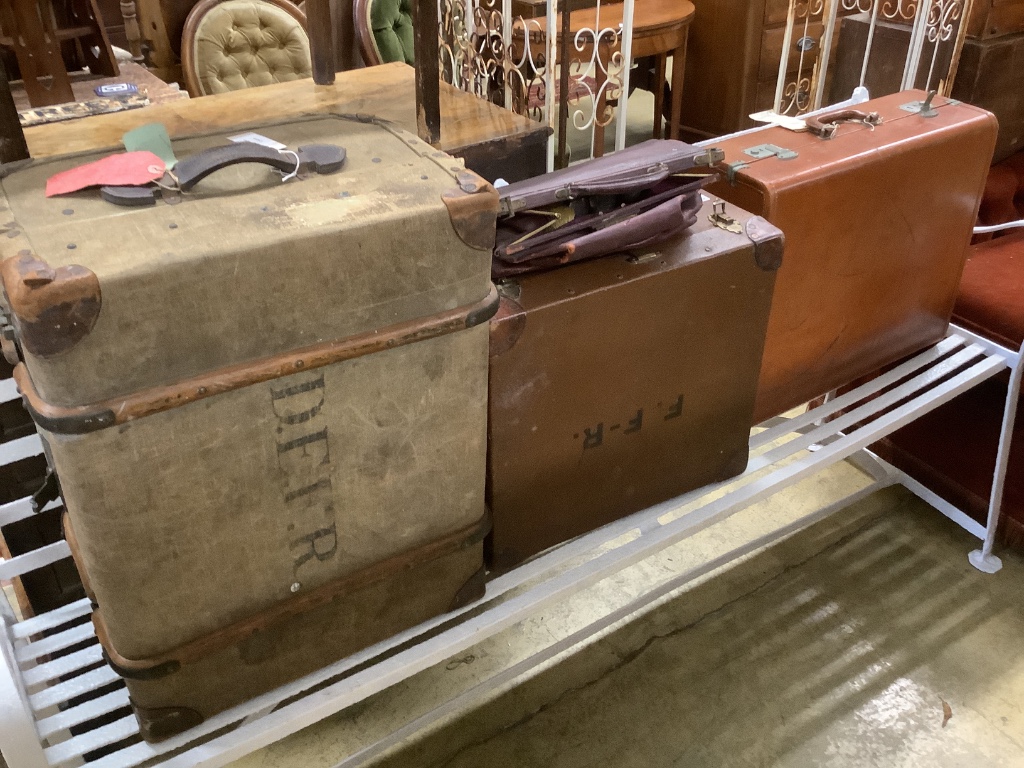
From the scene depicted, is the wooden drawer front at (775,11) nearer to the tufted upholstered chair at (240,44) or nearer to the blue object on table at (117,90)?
the tufted upholstered chair at (240,44)

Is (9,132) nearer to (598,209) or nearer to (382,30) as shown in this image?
(598,209)

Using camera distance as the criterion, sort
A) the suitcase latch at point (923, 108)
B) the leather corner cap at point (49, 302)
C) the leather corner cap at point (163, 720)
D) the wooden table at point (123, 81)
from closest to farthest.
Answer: the leather corner cap at point (49, 302), the leather corner cap at point (163, 720), the suitcase latch at point (923, 108), the wooden table at point (123, 81)

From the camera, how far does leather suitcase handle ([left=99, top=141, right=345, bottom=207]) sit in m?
0.79

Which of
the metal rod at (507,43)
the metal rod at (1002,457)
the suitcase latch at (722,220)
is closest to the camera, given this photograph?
the suitcase latch at (722,220)

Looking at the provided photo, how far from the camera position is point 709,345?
3.83 feet

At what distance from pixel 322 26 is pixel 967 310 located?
137cm

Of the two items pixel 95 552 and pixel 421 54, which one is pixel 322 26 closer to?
pixel 421 54

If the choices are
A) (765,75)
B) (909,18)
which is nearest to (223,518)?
(909,18)

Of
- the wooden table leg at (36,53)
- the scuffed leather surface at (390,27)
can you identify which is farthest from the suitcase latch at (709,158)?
the scuffed leather surface at (390,27)

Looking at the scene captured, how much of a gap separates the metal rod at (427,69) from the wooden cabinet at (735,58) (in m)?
2.55

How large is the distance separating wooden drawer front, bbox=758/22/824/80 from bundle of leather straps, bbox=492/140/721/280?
259cm

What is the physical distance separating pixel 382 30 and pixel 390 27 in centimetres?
3

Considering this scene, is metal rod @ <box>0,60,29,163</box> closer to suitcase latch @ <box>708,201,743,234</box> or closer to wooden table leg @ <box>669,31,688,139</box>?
suitcase latch @ <box>708,201,743,234</box>

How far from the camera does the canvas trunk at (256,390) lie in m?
0.71
